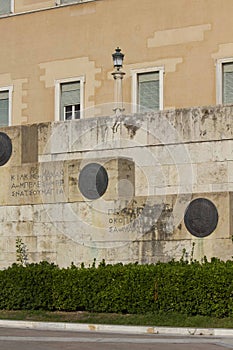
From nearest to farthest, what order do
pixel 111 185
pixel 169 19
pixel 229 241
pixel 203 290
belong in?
pixel 203 290, pixel 229 241, pixel 111 185, pixel 169 19

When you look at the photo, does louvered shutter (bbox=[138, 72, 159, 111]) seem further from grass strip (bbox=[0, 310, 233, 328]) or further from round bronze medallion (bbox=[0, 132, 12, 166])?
grass strip (bbox=[0, 310, 233, 328])

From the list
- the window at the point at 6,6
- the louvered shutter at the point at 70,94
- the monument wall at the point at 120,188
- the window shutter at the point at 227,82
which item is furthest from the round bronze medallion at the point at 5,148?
the window at the point at 6,6

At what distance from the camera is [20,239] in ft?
79.0

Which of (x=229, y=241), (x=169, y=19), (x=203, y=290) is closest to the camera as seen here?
(x=203, y=290)

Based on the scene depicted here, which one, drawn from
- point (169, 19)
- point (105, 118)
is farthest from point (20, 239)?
point (169, 19)

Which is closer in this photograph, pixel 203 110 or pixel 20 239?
pixel 203 110

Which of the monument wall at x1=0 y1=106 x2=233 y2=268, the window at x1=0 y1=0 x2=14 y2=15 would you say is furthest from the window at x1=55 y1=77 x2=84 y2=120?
the monument wall at x1=0 y1=106 x2=233 y2=268

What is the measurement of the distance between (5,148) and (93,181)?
9.90 ft

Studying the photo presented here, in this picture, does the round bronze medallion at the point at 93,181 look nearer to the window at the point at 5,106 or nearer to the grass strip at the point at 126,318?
the grass strip at the point at 126,318

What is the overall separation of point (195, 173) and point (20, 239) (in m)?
5.18

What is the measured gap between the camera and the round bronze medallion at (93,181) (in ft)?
75.5

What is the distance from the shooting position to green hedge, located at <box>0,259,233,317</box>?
19828mm

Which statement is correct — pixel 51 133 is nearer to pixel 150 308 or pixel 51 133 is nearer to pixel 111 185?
pixel 111 185

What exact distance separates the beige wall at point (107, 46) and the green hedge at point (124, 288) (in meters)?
8.80
